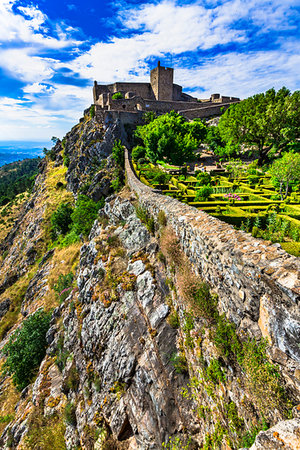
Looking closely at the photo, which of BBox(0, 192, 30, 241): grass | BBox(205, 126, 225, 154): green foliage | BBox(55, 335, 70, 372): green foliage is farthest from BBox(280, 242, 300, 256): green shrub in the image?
BBox(0, 192, 30, 241): grass

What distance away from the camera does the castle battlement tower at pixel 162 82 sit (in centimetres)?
5284

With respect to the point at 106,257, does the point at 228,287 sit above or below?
above

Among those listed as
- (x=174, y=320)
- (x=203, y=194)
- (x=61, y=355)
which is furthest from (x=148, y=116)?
(x=174, y=320)

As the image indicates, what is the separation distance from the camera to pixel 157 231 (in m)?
10.7

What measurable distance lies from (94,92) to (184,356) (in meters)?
65.4

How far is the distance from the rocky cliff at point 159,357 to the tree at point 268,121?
25.1m

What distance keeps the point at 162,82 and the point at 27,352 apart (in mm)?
62853

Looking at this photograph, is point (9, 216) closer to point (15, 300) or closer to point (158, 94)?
point (15, 300)

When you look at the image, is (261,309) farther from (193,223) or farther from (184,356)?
(184,356)

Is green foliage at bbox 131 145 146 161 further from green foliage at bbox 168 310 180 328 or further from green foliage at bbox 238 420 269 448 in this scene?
green foliage at bbox 238 420 269 448

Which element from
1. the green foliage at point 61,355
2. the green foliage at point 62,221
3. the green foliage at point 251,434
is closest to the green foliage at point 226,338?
the green foliage at point 251,434

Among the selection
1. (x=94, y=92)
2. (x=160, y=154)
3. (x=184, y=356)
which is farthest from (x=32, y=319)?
(x=94, y=92)

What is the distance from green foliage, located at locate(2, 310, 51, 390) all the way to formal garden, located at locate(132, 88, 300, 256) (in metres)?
16.5

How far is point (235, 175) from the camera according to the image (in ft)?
82.1
